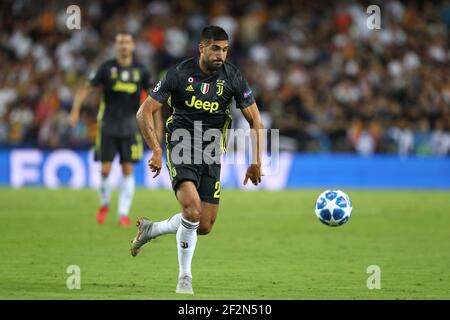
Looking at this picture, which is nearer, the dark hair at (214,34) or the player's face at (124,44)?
the dark hair at (214,34)

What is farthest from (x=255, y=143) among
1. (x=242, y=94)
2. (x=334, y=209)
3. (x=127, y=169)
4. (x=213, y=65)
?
(x=127, y=169)

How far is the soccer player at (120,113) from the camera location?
1452cm

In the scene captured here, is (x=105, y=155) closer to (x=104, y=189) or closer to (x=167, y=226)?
(x=104, y=189)

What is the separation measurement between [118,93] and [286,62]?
11.4 m

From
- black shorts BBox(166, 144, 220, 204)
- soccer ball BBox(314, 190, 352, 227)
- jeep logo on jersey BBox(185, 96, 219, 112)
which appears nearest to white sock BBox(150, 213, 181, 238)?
black shorts BBox(166, 144, 220, 204)

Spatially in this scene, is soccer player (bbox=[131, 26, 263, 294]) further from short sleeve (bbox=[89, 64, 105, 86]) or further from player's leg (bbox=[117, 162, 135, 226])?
short sleeve (bbox=[89, 64, 105, 86])

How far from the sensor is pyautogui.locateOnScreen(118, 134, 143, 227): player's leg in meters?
14.5

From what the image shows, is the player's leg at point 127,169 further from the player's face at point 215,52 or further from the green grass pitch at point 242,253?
the player's face at point 215,52

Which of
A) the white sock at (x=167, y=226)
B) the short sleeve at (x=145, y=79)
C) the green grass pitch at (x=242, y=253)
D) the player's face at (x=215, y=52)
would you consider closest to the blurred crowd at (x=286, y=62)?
the green grass pitch at (x=242, y=253)

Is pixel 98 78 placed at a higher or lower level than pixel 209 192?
higher

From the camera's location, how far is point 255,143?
29.5 ft

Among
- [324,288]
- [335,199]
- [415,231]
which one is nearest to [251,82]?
[415,231]
